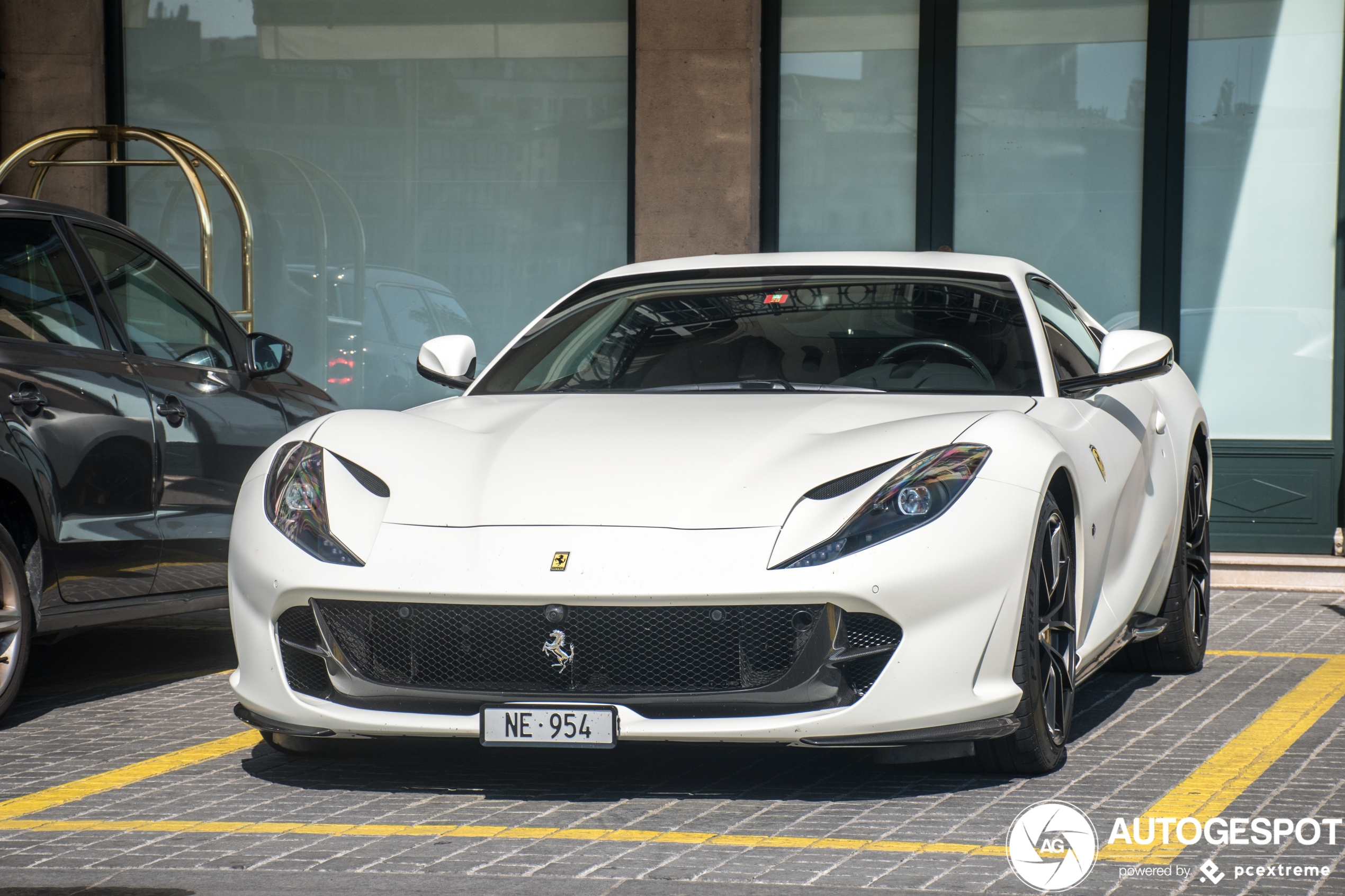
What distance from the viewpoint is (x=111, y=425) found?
5801 mm

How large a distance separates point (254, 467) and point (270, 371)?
207 centimetres

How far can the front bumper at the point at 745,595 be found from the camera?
390 centimetres

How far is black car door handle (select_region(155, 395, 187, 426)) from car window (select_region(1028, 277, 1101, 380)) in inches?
122

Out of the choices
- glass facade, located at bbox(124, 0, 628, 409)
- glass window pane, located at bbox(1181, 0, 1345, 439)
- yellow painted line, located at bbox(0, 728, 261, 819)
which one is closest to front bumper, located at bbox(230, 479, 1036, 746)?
yellow painted line, located at bbox(0, 728, 261, 819)

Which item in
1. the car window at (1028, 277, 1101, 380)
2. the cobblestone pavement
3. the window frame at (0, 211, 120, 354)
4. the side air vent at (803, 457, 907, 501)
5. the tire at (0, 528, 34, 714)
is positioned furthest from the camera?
the window frame at (0, 211, 120, 354)

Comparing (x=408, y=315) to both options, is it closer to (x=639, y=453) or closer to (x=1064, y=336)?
(x=1064, y=336)

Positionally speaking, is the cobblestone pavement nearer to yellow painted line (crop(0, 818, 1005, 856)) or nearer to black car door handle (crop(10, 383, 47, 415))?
yellow painted line (crop(0, 818, 1005, 856))

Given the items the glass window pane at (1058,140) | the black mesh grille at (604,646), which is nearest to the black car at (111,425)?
the black mesh grille at (604,646)

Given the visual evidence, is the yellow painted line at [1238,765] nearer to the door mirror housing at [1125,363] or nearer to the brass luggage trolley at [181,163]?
the door mirror housing at [1125,363]

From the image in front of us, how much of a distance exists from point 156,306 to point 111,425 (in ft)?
3.35

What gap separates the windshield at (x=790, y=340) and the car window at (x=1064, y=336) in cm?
20

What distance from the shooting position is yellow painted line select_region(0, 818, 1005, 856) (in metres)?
3.78

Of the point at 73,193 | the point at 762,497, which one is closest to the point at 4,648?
the point at 762,497
